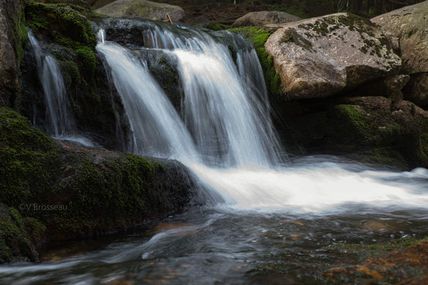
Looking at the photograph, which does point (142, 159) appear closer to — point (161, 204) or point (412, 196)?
point (161, 204)

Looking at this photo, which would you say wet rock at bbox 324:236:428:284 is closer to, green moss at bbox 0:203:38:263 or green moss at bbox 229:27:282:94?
green moss at bbox 0:203:38:263

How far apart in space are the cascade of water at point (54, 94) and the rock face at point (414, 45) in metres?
7.87

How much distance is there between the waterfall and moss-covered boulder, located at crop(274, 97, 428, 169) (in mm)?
4631

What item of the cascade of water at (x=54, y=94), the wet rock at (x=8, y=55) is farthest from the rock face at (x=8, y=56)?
the cascade of water at (x=54, y=94)

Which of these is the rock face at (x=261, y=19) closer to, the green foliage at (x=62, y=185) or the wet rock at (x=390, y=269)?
the green foliage at (x=62, y=185)

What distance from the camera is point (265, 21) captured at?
640 inches

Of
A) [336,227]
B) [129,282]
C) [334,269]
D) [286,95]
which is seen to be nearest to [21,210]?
[129,282]

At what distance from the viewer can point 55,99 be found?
5.52 meters

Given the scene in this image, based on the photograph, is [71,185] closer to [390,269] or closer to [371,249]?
[371,249]

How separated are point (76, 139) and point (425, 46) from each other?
8248 mm

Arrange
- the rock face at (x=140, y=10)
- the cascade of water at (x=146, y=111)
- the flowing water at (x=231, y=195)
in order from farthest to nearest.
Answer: the rock face at (x=140, y=10) → the cascade of water at (x=146, y=111) → the flowing water at (x=231, y=195)

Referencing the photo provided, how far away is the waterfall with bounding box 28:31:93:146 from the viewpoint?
5.46m

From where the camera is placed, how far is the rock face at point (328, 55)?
340 inches

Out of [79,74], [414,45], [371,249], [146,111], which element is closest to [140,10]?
[414,45]
